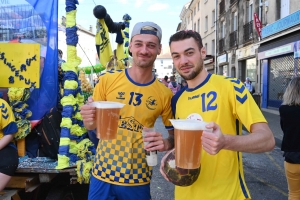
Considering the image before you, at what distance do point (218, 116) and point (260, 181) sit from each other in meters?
4.09

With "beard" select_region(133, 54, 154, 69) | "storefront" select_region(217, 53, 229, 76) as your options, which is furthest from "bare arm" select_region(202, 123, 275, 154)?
"storefront" select_region(217, 53, 229, 76)

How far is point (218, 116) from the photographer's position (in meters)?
1.80

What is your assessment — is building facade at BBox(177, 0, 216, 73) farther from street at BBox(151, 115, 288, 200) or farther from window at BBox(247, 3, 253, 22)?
street at BBox(151, 115, 288, 200)

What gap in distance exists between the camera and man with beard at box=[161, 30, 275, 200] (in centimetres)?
165

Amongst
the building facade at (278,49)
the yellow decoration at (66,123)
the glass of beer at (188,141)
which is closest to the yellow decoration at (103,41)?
the yellow decoration at (66,123)

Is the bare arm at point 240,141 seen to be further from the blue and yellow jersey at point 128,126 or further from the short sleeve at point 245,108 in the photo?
the blue and yellow jersey at point 128,126

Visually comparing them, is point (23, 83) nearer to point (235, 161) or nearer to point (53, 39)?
point (53, 39)

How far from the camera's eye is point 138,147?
2281 millimetres

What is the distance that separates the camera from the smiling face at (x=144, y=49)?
7.58 feet

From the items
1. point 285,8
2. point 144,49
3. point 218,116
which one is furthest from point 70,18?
point 285,8

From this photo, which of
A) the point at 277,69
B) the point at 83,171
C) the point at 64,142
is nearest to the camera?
the point at 83,171

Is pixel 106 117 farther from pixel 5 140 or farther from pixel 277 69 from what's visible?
pixel 277 69

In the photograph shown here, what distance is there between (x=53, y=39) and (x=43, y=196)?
7.06 ft

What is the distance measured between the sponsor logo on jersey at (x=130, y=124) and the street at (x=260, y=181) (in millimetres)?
2611
